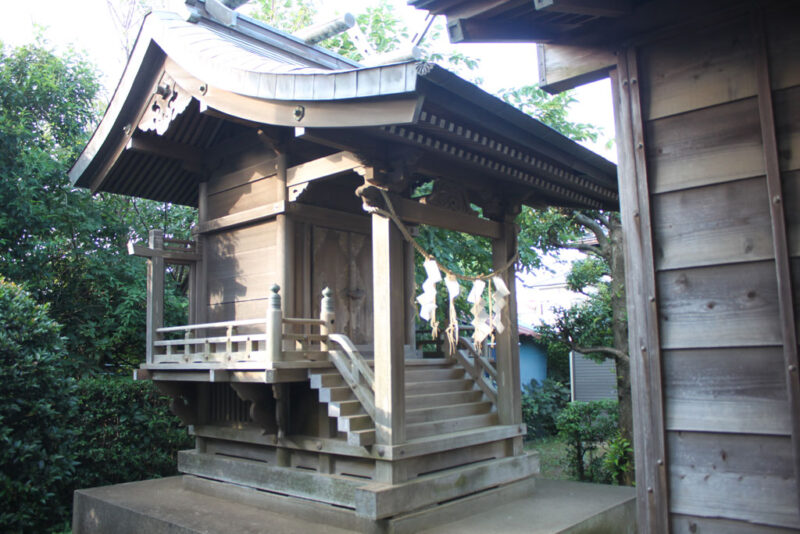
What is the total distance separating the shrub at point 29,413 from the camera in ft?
23.9

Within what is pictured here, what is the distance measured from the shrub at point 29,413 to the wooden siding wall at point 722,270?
7370mm

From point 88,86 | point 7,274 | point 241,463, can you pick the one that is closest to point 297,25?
point 88,86

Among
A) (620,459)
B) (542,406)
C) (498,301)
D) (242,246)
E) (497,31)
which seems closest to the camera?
(497,31)

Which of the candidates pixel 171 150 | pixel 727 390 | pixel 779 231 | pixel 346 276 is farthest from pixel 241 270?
pixel 779 231

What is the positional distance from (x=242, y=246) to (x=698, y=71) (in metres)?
5.84

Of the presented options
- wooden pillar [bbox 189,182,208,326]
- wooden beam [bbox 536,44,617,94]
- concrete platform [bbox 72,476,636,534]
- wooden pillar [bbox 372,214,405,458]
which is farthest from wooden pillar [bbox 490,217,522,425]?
wooden beam [bbox 536,44,617,94]

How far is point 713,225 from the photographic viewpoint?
8.46ft

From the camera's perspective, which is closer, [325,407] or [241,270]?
[325,407]

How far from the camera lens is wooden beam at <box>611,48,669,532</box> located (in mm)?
2611

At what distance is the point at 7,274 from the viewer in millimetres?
9773

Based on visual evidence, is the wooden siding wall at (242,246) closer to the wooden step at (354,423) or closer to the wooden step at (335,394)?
the wooden step at (335,394)

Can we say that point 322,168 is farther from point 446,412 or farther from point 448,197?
point 446,412

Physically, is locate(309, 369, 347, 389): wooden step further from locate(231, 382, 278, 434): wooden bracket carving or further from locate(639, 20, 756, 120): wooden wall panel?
locate(639, 20, 756, 120): wooden wall panel

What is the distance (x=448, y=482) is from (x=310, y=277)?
2.72 m
